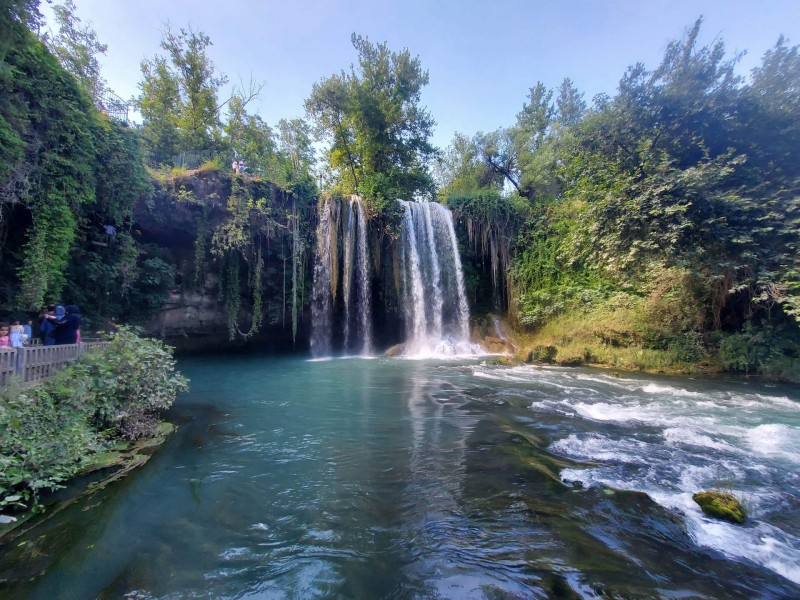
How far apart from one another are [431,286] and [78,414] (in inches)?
612

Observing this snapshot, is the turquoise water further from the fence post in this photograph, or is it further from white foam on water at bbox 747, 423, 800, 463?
the fence post

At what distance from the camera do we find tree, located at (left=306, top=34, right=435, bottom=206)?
893 inches

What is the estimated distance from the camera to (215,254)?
48.8ft

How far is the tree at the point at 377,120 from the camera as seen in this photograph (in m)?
22.7

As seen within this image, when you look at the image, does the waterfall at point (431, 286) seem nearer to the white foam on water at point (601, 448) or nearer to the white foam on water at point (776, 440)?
the white foam on water at point (776, 440)

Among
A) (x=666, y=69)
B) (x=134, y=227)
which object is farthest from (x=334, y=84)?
(x=666, y=69)

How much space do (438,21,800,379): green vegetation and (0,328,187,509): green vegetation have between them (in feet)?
40.2

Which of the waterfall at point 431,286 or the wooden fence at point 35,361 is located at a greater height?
the waterfall at point 431,286

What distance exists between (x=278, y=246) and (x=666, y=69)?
52.1 feet

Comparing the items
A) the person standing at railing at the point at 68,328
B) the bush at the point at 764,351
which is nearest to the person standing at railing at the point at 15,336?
the person standing at railing at the point at 68,328

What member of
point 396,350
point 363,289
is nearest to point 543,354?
point 396,350

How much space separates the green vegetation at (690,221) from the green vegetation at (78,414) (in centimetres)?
1226

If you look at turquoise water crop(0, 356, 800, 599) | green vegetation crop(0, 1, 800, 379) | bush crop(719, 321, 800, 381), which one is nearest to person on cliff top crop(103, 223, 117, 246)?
green vegetation crop(0, 1, 800, 379)

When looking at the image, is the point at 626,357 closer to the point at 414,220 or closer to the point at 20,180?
the point at 414,220
